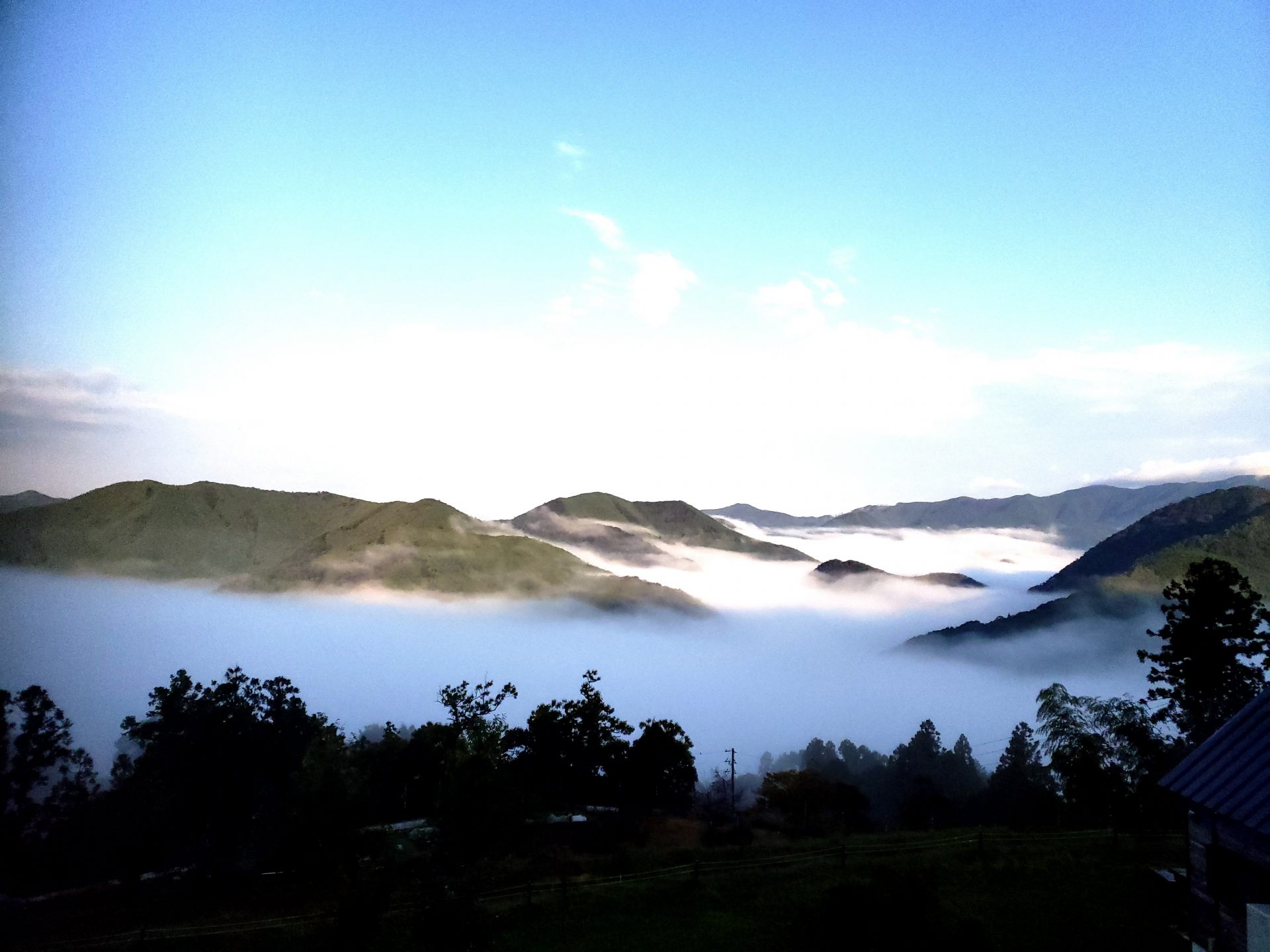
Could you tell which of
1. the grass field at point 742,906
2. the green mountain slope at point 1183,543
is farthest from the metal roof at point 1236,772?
the green mountain slope at point 1183,543

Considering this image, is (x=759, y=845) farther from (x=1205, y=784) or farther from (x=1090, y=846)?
(x=1205, y=784)

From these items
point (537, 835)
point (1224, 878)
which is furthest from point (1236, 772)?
point (537, 835)

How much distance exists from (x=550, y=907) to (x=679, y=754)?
37613 mm

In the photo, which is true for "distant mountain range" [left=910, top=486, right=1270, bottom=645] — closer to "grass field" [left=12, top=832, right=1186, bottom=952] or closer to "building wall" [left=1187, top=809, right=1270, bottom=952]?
"grass field" [left=12, top=832, right=1186, bottom=952]

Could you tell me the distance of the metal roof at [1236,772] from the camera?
47.1 ft

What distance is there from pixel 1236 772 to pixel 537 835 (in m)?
33.6

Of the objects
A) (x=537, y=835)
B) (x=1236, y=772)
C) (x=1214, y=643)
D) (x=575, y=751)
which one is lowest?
(x=575, y=751)

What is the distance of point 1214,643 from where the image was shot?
38250 millimetres

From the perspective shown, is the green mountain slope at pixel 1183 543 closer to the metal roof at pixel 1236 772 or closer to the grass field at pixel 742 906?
the grass field at pixel 742 906

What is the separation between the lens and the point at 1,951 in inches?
879

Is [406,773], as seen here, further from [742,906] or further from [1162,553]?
[1162,553]

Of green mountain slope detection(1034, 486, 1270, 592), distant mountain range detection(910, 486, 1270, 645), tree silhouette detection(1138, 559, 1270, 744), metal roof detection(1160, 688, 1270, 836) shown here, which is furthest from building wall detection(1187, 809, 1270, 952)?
green mountain slope detection(1034, 486, 1270, 592)

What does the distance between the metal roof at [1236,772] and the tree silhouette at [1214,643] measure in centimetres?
2537

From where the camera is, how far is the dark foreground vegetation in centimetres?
2186
